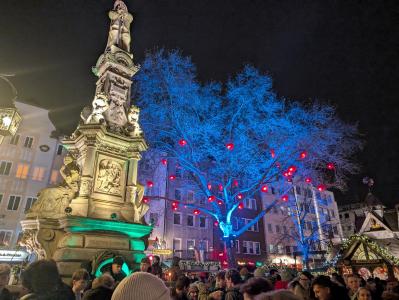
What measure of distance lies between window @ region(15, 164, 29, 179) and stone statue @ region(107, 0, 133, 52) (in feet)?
87.1

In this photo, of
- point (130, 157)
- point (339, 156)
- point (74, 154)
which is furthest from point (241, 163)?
point (74, 154)

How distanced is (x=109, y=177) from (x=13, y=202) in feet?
89.1

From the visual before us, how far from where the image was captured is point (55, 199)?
29.7 feet

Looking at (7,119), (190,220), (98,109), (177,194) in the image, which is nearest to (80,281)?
(7,119)

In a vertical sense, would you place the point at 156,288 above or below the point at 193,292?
above

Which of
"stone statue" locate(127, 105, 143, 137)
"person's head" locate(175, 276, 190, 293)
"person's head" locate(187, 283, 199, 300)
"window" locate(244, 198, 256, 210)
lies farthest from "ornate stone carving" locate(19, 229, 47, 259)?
"window" locate(244, 198, 256, 210)

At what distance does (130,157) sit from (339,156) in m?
14.1

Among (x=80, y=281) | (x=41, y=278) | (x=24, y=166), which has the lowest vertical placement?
(x=80, y=281)

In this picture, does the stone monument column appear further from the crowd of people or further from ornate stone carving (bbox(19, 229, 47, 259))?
the crowd of people

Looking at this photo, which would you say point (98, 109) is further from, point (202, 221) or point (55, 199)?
point (202, 221)

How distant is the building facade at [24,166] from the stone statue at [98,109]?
83.1 feet

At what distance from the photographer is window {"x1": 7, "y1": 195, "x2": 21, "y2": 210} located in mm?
30062

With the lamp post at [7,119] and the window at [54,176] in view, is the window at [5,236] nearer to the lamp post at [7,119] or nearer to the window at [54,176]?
the window at [54,176]

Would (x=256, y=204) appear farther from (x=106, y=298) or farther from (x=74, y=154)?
(x=106, y=298)
